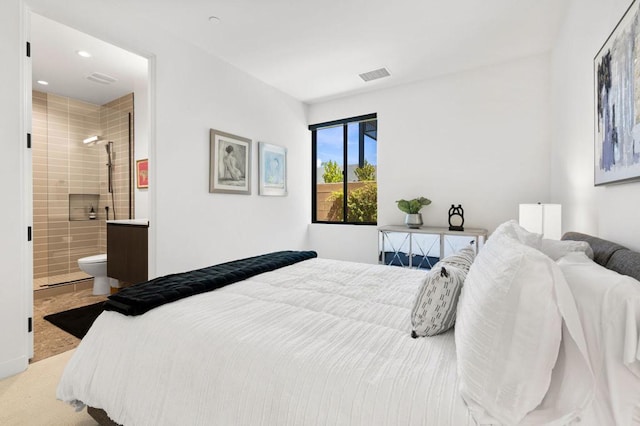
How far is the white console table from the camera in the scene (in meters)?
3.26

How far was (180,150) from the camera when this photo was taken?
302 centimetres

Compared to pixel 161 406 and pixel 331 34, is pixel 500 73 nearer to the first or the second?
pixel 331 34

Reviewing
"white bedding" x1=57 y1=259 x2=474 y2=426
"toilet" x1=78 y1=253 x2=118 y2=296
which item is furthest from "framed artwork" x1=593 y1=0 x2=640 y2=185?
"toilet" x1=78 y1=253 x2=118 y2=296

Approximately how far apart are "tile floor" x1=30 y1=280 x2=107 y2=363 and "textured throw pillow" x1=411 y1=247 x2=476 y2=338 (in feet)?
9.05

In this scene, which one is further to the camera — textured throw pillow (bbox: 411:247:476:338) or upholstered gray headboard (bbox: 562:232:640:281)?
textured throw pillow (bbox: 411:247:476:338)

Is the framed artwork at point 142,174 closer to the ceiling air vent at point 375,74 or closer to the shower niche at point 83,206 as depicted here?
the shower niche at point 83,206

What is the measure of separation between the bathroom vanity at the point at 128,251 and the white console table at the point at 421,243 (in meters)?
2.63

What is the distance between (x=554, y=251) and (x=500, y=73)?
288cm

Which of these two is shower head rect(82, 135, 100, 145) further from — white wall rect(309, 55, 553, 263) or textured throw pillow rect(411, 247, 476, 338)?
textured throw pillow rect(411, 247, 476, 338)

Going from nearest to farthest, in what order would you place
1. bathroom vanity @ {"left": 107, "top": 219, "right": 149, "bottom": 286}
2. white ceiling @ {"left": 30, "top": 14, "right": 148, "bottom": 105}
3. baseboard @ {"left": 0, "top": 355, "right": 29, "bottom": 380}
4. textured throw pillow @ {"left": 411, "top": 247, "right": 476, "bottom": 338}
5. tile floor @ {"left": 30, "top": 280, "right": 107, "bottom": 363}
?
textured throw pillow @ {"left": 411, "top": 247, "right": 476, "bottom": 338}
baseboard @ {"left": 0, "top": 355, "right": 29, "bottom": 380}
tile floor @ {"left": 30, "top": 280, "right": 107, "bottom": 363}
white ceiling @ {"left": 30, "top": 14, "right": 148, "bottom": 105}
bathroom vanity @ {"left": 107, "top": 219, "right": 149, "bottom": 286}

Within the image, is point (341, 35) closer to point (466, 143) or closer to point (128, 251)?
point (466, 143)

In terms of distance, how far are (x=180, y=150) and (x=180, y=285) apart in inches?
A: 70.5

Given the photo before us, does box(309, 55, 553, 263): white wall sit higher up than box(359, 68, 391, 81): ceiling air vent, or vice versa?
box(359, 68, 391, 81): ceiling air vent

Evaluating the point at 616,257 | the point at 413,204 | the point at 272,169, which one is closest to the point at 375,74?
the point at 413,204
